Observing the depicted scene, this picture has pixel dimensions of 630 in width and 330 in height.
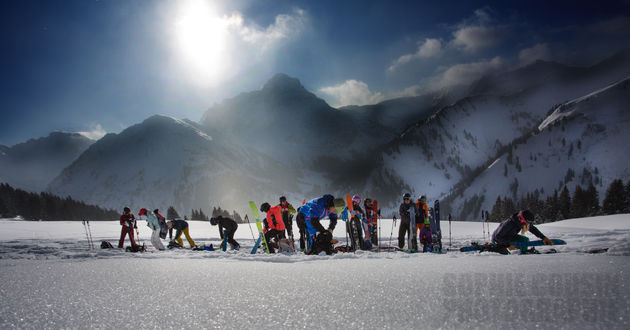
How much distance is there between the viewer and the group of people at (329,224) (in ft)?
30.1

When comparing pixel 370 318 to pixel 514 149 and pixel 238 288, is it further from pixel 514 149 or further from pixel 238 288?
pixel 514 149

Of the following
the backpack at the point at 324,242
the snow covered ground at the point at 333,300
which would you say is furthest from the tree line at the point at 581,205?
the snow covered ground at the point at 333,300

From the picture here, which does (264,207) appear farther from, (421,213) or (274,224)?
(421,213)

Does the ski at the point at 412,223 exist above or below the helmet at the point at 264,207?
below

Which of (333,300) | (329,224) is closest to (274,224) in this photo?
(329,224)

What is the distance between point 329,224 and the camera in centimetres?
951

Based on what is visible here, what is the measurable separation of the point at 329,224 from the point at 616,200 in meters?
61.5

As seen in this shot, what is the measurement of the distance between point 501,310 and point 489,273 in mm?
1524

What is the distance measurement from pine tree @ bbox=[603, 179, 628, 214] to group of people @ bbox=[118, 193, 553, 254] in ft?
180

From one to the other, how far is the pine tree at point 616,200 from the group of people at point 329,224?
180 feet

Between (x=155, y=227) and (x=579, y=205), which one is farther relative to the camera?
(x=579, y=205)

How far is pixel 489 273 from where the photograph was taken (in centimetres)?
338

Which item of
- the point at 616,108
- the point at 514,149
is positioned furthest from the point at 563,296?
the point at 616,108

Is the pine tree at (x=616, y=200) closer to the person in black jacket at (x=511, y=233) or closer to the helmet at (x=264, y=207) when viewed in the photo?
the person in black jacket at (x=511, y=233)
